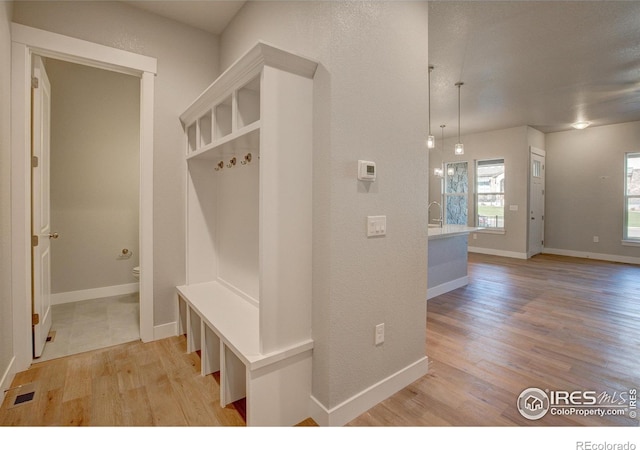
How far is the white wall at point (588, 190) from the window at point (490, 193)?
127 cm

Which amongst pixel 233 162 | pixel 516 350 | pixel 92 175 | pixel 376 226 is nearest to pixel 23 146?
pixel 233 162

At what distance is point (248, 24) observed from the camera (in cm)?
243

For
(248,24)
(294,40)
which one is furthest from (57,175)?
(294,40)

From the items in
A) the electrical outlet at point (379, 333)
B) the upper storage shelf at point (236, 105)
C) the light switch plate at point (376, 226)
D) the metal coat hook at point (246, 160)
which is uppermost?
the upper storage shelf at point (236, 105)

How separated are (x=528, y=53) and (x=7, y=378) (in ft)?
17.9

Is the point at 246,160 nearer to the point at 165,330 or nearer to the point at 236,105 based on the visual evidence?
the point at 236,105

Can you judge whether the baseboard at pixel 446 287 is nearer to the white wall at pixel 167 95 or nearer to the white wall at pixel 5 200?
the white wall at pixel 167 95

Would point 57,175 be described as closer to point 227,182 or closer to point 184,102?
point 184,102

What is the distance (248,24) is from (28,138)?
1808 millimetres

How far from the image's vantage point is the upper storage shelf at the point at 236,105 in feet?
5.19

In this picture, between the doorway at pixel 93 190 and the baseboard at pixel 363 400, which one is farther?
the doorway at pixel 93 190

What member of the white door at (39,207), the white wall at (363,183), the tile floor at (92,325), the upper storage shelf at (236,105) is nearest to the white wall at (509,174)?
the white wall at (363,183)

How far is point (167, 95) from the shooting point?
2758mm

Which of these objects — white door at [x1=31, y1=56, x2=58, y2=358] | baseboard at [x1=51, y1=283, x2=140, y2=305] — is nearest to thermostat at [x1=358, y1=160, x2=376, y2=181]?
white door at [x1=31, y1=56, x2=58, y2=358]
